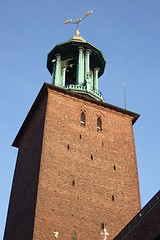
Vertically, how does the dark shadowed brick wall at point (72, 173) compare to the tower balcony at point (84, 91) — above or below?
below

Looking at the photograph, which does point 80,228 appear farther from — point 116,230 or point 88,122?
point 88,122

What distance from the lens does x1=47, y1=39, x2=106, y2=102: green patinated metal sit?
80.6ft

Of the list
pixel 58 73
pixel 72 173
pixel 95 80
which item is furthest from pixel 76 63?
pixel 72 173

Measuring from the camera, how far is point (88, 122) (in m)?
21.2

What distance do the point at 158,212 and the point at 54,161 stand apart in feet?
24.9

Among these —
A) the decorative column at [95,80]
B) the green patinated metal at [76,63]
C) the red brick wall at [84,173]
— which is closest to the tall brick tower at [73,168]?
the red brick wall at [84,173]

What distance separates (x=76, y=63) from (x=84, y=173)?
9086 mm

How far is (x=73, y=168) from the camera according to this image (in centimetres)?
1867

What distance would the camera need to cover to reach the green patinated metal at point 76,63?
24.6 metres

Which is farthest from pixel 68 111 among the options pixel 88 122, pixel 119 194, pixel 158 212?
pixel 158 212

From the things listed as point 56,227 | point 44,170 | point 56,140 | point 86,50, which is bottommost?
point 56,227

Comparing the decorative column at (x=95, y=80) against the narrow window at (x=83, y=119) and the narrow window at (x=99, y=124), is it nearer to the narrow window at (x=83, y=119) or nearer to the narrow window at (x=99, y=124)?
the narrow window at (x=99, y=124)

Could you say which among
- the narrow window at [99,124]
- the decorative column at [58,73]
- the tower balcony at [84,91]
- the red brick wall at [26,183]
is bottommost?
the red brick wall at [26,183]

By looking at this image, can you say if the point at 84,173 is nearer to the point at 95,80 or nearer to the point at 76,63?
the point at 95,80
